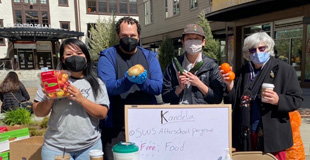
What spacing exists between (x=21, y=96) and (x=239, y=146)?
20.6 feet

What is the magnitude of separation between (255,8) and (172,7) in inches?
364

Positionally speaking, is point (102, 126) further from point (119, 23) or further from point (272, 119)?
point (272, 119)

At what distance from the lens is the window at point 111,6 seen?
3522 centimetres

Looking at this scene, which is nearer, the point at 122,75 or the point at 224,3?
the point at 122,75

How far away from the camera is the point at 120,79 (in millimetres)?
2035

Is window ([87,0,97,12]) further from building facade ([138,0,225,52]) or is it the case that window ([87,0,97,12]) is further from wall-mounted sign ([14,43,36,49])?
building facade ([138,0,225,52])

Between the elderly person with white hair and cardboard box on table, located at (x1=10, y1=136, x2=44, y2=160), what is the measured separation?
2285mm

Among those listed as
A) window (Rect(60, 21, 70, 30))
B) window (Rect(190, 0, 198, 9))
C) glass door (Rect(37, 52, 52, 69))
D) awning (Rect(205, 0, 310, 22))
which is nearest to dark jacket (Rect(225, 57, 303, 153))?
awning (Rect(205, 0, 310, 22))

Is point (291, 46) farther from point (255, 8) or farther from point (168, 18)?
point (168, 18)

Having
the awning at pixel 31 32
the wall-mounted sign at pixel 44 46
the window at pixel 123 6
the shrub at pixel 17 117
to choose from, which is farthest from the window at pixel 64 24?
the shrub at pixel 17 117

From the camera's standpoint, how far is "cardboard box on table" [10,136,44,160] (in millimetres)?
2754

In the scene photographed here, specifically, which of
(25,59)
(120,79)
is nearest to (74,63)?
(120,79)

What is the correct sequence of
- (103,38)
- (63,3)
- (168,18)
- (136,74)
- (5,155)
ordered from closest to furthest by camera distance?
1. (136,74)
2. (5,155)
3. (103,38)
4. (168,18)
5. (63,3)

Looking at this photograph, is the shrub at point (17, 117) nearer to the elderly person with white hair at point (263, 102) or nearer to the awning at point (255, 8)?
the elderly person with white hair at point (263, 102)
